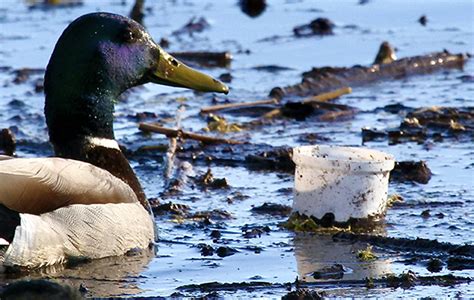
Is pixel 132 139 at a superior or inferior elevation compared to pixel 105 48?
inferior

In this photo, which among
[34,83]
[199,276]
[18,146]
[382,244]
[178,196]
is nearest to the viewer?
[199,276]

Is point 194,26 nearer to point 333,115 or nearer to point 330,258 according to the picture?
point 333,115

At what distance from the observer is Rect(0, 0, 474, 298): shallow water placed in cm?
736

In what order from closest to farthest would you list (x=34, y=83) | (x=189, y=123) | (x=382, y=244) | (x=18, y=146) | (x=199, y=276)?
(x=199, y=276)
(x=382, y=244)
(x=18, y=146)
(x=189, y=123)
(x=34, y=83)

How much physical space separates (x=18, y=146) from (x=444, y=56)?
178 inches

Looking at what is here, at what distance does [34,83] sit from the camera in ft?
42.9

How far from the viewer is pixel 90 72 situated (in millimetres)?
8188

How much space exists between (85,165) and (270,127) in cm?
357

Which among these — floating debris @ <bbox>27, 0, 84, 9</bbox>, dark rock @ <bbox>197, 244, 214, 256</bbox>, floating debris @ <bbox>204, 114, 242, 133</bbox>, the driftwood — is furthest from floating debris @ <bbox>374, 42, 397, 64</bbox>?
dark rock @ <bbox>197, 244, 214, 256</bbox>

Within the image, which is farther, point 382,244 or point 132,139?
point 132,139

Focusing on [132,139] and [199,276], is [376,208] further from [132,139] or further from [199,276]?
[132,139]

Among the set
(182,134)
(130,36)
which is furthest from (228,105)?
(130,36)

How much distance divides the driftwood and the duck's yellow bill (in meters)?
3.63

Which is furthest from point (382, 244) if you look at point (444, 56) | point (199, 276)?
point (444, 56)
